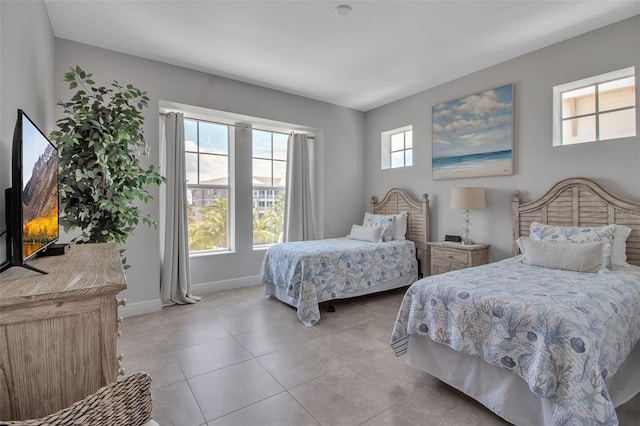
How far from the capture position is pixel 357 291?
12.0 ft

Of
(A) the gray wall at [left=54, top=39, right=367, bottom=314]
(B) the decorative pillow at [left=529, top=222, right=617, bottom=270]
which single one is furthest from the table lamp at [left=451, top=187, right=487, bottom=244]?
(A) the gray wall at [left=54, top=39, right=367, bottom=314]

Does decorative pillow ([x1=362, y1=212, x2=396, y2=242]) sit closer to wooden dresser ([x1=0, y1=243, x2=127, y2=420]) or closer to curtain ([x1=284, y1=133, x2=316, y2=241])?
curtain ([x1=284, y1=133, x2=316, y2=241])

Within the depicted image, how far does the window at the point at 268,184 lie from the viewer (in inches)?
184

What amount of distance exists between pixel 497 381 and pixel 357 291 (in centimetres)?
200

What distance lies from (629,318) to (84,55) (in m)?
4.90

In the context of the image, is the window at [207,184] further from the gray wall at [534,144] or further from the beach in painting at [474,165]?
the beach in painting at [474,165]

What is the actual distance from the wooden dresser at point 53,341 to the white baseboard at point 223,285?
3.16 metres

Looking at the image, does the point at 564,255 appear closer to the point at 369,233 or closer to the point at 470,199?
the point at 470,199

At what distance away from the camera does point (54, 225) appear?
176 centimetres

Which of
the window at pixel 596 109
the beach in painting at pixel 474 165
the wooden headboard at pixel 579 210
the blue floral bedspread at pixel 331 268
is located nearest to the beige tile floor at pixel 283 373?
the blue floral bedspread at pixel 331 268

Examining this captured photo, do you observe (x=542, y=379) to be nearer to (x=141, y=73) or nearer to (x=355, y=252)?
(x=355, y=252)

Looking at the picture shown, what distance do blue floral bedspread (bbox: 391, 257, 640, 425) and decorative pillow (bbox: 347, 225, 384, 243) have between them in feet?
6.11

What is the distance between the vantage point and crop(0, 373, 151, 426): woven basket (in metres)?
0.80

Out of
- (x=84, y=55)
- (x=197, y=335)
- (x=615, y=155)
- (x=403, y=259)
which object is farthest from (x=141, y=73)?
(x=615, y=155)
